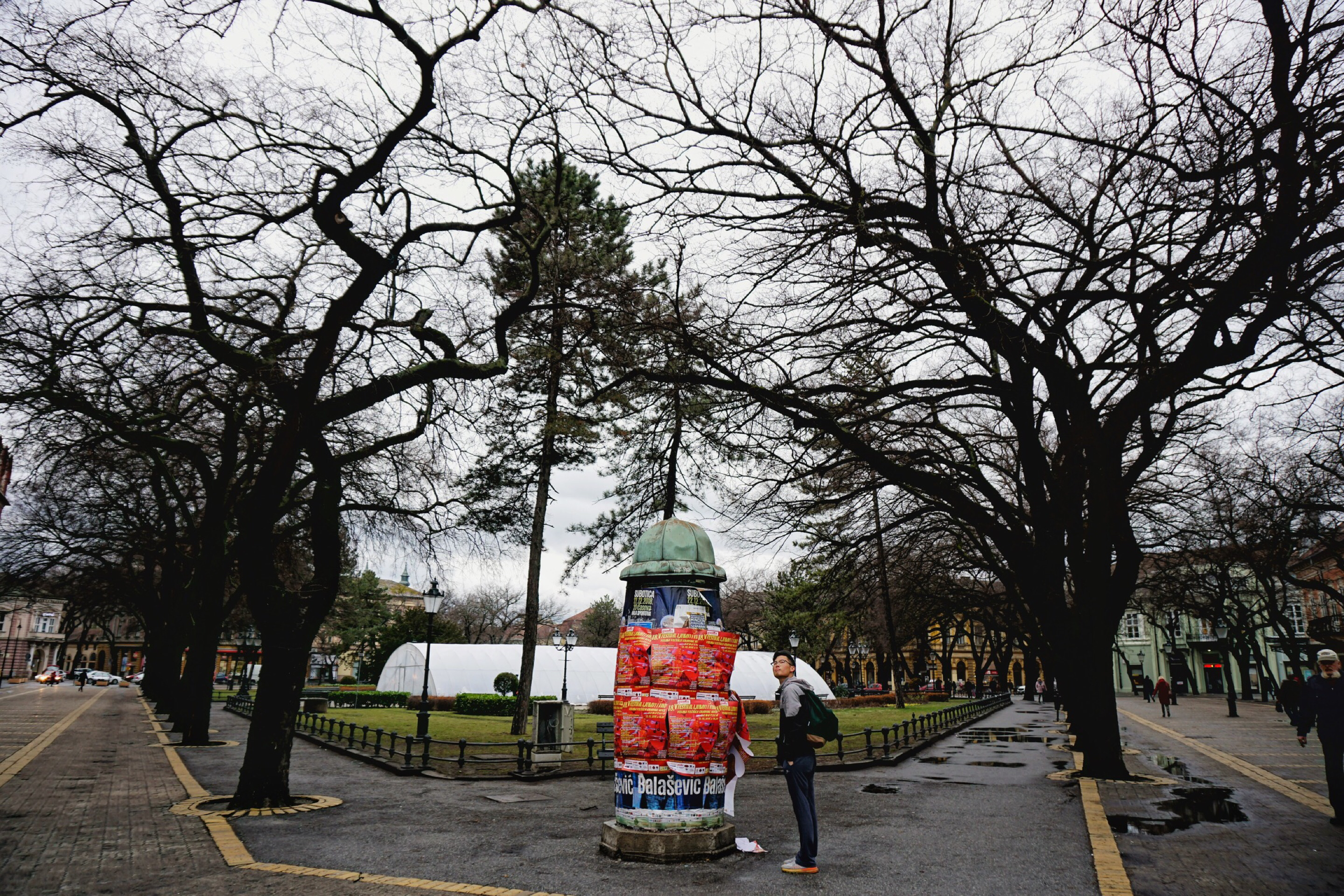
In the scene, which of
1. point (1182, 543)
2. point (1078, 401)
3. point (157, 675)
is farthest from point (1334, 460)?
point (157, 675)

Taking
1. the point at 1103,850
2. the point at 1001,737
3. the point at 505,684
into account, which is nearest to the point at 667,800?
the point at 1103,850

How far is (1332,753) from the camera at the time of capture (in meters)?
9.19

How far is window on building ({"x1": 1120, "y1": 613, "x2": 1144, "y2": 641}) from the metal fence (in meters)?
68.2

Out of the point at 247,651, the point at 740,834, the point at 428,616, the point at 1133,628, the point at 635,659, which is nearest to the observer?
the point at 635,659

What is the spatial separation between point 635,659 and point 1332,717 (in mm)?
7856

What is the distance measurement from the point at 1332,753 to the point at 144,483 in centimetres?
2566

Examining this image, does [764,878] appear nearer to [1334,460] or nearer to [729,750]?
[729,750]

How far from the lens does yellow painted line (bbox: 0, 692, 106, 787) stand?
48.5 ft

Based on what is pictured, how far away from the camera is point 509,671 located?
133ft

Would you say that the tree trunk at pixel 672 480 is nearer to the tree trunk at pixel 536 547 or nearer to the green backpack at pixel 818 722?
the tree trunk at pixel 536 547

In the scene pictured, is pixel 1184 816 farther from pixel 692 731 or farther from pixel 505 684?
pixel 505 684

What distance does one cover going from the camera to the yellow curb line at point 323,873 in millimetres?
6832

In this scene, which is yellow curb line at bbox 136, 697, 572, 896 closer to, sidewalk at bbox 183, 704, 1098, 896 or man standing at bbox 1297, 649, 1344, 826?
sidewalk at bbox 183, 704, 1098, 896

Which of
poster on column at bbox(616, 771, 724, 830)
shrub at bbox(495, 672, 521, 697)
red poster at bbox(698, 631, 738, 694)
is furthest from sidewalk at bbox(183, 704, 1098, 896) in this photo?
shrub at bbox(495, 672, 521, 697)
